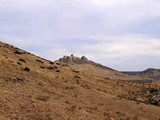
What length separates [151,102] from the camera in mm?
45969

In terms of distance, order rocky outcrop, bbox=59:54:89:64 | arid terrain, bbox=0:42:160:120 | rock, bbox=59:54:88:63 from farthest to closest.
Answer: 1. rock, bbox=59:54:88:63
2. rocky outcrop, bbox=59:54:89:64
3. arid terrain, bbox=0:42:160:120

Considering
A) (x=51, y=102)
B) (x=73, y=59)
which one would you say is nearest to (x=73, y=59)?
(x=73, y=59)

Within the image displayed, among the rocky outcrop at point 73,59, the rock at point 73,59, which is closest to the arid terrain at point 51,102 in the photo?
the rocky outcrop at point 73,59

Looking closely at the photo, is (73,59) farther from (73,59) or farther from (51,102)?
(51,102)

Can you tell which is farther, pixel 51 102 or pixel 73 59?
pixel 73 59

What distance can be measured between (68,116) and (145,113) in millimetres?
12348

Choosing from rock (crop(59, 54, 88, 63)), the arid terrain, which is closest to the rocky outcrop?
rock (crop(59, 54, 88, 63))

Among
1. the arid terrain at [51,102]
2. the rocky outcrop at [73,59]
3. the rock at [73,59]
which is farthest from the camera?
the rock at [73,59]

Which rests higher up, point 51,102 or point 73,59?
point 73,59

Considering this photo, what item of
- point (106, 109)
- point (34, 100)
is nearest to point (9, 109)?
point (34, 100)

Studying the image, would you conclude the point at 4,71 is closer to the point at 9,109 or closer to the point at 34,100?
the point at 34,100

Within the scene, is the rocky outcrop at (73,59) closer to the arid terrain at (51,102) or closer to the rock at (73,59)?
the rock at (73,59)

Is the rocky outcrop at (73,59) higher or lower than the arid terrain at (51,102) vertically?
higher

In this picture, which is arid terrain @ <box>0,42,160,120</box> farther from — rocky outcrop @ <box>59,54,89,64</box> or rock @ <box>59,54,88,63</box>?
rock @ <box>59,54,88,63</box>
